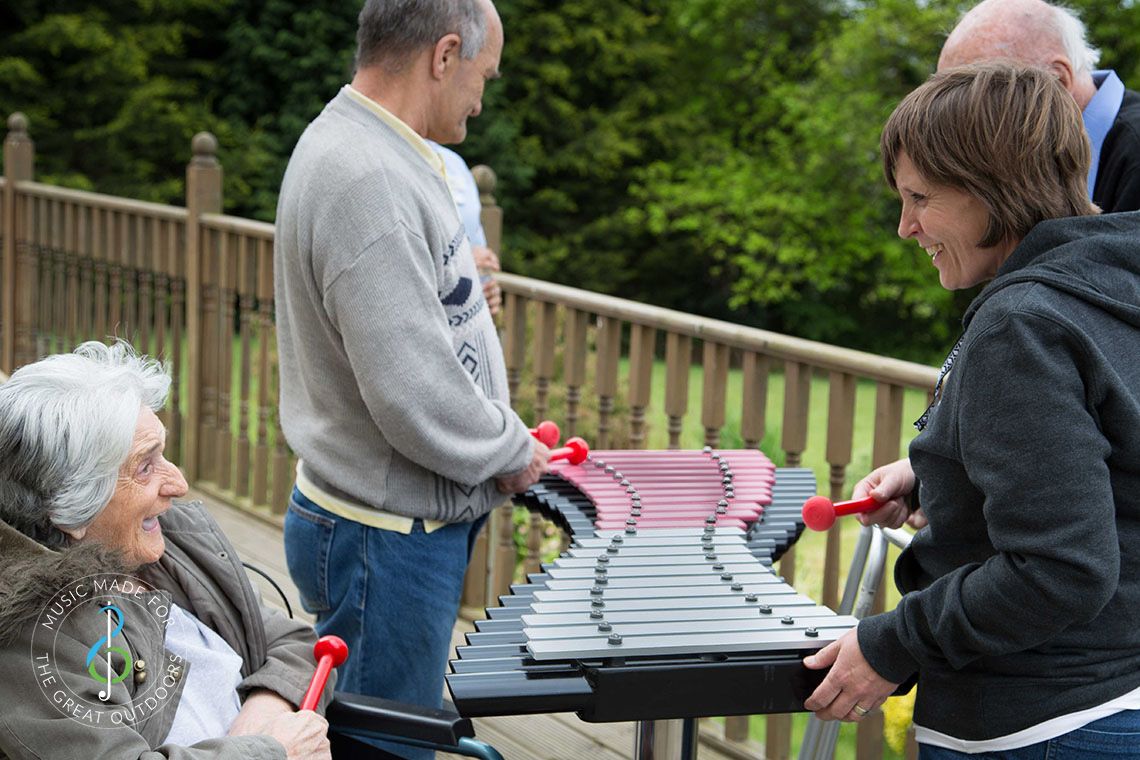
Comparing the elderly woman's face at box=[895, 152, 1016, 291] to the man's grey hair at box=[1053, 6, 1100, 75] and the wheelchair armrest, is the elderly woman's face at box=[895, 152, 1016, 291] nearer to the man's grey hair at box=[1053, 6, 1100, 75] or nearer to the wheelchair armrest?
the wheelchair armrest

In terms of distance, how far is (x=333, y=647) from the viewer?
2.00 metres

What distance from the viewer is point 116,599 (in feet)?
5.77

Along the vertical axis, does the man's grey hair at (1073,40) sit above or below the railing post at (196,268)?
above

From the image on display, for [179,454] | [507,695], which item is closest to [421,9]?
[507,695]

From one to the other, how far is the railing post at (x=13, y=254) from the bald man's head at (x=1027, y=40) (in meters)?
4.97

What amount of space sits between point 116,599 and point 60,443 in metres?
0.22

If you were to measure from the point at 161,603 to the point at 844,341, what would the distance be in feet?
54.9

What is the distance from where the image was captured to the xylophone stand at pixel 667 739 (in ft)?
6.55

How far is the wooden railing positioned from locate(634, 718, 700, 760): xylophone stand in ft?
3.14

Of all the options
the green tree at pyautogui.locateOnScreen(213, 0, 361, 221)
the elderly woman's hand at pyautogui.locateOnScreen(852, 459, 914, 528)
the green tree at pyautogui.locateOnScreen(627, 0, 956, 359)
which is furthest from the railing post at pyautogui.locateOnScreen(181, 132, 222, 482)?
the green tree at pyautogui.locateOnScreen(627, 0, 956, 359)

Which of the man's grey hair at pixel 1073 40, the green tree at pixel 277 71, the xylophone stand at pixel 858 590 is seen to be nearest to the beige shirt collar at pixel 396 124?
the xylophone stand at pixel 858 590

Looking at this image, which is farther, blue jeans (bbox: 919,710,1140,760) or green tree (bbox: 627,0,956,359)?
green tree (bbox: 627,0,956,359)

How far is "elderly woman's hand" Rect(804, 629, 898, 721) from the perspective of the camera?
1.59 meters

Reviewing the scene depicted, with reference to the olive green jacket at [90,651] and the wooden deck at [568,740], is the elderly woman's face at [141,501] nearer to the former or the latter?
the olive green jacket at [90,651]
